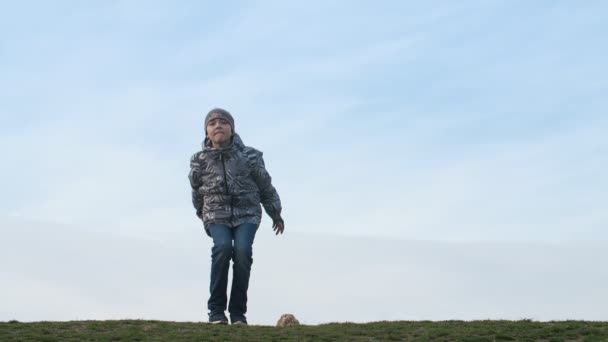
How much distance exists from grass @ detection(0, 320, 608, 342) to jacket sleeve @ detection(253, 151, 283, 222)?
7.01 feet

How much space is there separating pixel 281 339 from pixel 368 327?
194 cm

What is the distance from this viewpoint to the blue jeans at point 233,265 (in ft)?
60.3

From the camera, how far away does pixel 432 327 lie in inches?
714

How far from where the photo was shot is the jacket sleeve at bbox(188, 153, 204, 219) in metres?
18.9

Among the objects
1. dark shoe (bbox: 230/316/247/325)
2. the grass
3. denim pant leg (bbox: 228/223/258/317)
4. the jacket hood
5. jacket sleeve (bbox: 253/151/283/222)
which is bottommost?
the grass

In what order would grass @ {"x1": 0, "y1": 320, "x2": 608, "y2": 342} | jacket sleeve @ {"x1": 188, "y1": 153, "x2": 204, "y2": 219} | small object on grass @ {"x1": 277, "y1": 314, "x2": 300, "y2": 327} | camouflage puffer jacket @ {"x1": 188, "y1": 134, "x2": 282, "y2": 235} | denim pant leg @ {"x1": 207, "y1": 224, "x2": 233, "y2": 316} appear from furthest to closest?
small object on grass @ {"x1": 277, "y1": 314, "x2": 300, "y2": 327} → jacket sleeve @ {"x1": 188, "y1": 153, "x2": 204, "y2": 219} → camouflage puffer jacket @ {"x1": 188, "y1": 134, "x2": 282, "y2": 235} → denim pant leg @ {"x1": 207, "y1": 224, "x2": 233, "y2": 316} → grass @ {"x1": 0, "y1": 320, "x2": 608, "y2": 342}

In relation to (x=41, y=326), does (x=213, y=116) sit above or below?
above

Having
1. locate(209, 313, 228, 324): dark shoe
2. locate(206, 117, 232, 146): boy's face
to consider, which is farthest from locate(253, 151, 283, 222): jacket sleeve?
locate(209, 313, 228, 324): dark shoe

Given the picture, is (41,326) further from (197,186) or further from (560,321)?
(560,321)

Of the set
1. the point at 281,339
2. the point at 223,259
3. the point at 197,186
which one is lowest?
the point at 281,339

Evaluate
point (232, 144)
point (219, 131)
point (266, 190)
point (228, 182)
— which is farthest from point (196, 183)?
point (266, 190)

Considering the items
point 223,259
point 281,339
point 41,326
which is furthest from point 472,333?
point 41,326

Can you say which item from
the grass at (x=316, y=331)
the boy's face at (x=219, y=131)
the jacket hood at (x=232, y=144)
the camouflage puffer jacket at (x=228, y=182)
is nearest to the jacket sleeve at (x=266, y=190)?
the camouflage puffer jacket at (x=228, y=182)

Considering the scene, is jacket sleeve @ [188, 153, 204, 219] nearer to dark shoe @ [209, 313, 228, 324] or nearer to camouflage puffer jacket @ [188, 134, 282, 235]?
camouflage puffer jacket @ [188, 134, 282, 235]
